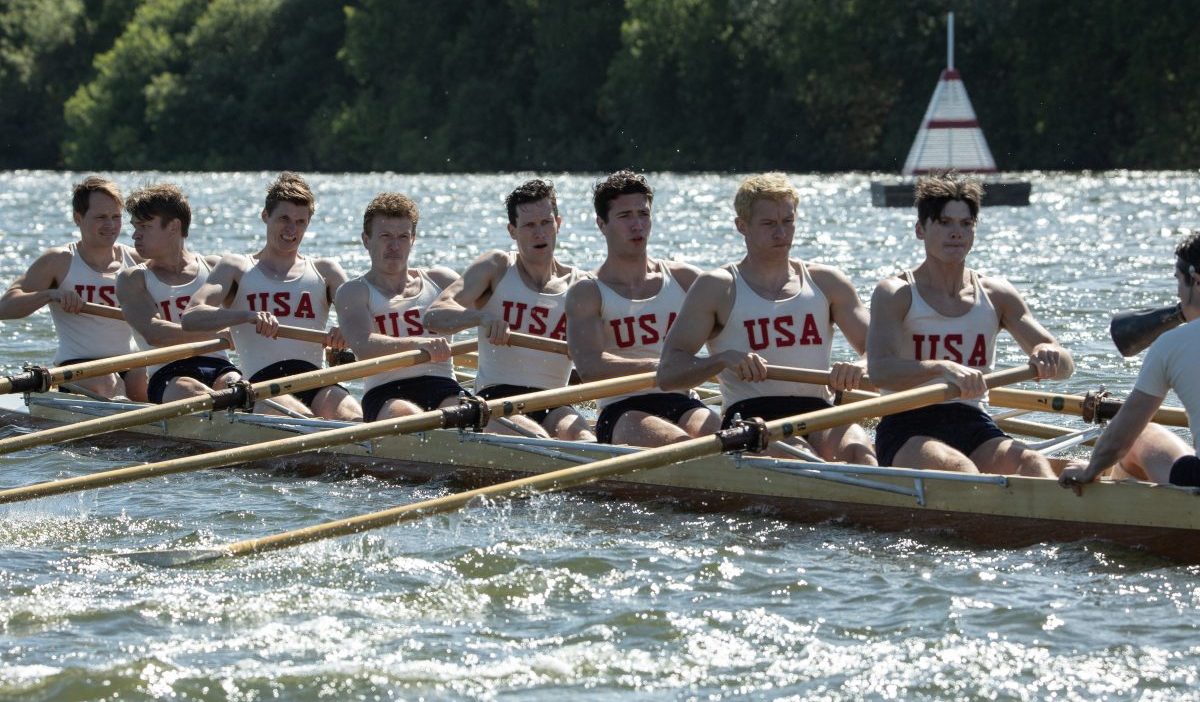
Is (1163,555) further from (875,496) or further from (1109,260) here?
(1109,260)

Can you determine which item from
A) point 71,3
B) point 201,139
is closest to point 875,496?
point 201,139

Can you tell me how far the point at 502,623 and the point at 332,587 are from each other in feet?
2.37

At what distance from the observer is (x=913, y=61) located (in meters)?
47.4

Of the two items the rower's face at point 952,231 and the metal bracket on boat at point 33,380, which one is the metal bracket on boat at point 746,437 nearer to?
the rower's face at point 952,231

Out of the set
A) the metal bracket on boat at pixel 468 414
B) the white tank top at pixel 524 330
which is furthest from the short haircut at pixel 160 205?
the metal bracket on boat at pixel 468 414

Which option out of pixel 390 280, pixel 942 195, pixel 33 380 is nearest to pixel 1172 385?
pixel 942 195

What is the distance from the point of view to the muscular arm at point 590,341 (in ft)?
26.5

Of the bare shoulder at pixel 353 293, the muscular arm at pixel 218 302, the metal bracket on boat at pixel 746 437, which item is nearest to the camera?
the metal bracket on boat at pixel 746 437

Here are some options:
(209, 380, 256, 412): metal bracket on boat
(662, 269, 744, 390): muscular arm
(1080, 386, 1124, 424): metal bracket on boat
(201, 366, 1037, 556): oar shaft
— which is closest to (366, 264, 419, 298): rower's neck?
(209, 380, 256, 412): metal bracket on boat

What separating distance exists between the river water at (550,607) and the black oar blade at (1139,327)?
729 millimetres

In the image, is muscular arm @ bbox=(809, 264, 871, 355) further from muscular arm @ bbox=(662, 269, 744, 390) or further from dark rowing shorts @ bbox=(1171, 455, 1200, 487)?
dark rowing shorts @ bbox=(1171, 455, 1200, 487)

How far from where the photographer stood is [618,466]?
691 centimetres

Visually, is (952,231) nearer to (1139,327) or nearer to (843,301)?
(843,301)

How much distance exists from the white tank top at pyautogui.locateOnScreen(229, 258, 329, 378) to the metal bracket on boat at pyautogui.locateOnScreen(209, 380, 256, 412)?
32.8 inches
